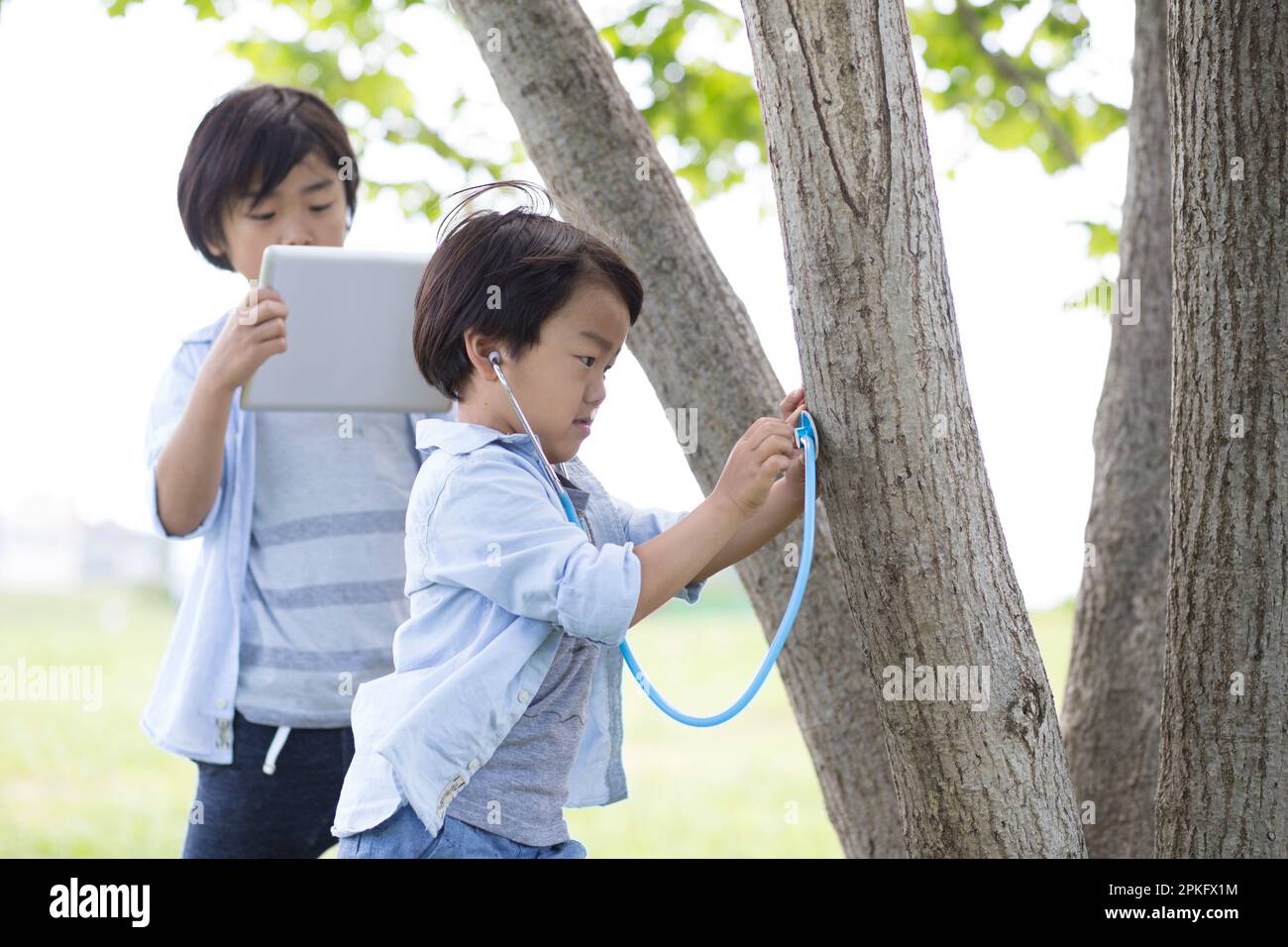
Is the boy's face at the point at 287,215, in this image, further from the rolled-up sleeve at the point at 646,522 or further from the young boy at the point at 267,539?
the rolled-up sleeve at the point at 646,522

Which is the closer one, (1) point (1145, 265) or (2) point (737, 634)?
(1) point (1145, 265)

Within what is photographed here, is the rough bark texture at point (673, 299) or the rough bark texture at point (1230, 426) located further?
the rough bark texture at point (673, 299)

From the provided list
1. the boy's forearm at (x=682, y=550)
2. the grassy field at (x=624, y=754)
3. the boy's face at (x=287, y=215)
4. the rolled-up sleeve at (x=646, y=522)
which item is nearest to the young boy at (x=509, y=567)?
the boy's forearm at (x=682, y=550)

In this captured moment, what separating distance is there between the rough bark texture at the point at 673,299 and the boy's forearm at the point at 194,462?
74cm

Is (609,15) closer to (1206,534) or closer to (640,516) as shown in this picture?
(640,516)

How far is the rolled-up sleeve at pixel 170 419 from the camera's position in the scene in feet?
7.04

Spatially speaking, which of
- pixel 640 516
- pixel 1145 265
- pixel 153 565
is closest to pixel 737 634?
pixel 153 565

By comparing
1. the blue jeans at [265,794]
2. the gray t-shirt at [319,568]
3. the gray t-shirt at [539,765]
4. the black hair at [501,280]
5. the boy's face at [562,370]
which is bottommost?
the blue jeans at [265,794]

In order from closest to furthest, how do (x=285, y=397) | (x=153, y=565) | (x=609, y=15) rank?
(x=285, y=397) → (x=609, y=15) → (x=153, y=565)

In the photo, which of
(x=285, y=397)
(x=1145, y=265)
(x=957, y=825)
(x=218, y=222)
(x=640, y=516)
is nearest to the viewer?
(x=957, y=825)

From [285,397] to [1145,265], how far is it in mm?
1778

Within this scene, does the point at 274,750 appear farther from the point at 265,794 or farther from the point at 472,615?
the point at 472,615

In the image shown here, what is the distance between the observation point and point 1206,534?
1.78m
